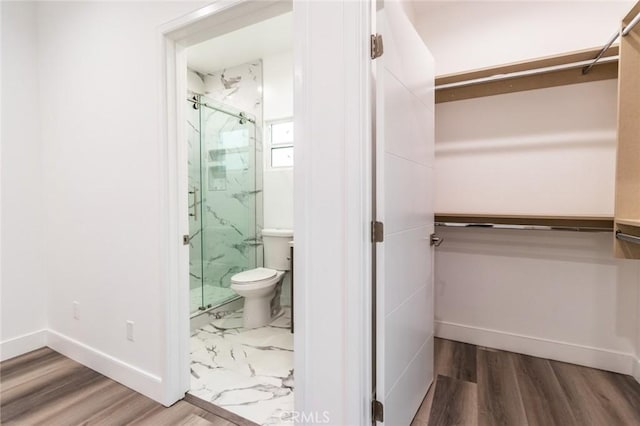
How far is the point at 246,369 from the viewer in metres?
2.02

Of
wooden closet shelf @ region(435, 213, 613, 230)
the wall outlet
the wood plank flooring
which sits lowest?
the wood plank flooring

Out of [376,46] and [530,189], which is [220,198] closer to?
[376,46]

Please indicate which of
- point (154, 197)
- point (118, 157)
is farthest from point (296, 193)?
point (118, 157)

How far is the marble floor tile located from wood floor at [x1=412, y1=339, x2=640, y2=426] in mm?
762

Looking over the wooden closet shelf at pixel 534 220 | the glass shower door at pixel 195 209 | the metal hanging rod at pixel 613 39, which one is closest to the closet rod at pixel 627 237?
the wooden closet shelf at pixel 534 220

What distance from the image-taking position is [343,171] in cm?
118

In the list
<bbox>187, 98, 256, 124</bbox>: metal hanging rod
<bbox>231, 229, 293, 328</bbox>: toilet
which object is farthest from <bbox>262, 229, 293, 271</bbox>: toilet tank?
<bbox>187, 98, 256, 124</bbox>: metal hanging rod

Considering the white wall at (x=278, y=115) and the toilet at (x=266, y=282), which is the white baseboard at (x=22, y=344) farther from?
the white wall at (x=278, y=115)

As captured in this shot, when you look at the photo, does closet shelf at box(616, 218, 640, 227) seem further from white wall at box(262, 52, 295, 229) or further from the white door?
white wall at box(262, 52, 295, 229)

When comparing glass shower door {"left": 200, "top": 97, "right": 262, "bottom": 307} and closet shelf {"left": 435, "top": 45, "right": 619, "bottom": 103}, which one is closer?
closet shelf {"left": 435, "top": 45, "right": 619, "bottom": 103}

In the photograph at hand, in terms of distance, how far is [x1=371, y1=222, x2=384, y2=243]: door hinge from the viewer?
117 centimetres

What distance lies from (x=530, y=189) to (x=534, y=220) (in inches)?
10.7

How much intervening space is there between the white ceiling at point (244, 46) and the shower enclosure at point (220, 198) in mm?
548

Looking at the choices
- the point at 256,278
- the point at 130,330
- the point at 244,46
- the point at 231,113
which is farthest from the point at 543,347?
the point at 244,46
